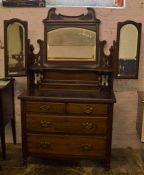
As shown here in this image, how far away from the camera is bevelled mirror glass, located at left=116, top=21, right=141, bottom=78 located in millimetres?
2812

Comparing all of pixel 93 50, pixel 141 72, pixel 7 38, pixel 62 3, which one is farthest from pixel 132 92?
pixel 7 38

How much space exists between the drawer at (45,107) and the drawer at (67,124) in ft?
0.16

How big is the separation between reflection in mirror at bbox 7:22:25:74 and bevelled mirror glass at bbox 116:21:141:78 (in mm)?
960

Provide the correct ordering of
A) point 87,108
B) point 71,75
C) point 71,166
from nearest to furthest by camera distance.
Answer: point 87,108
point 71,166
point 71,75

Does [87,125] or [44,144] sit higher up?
[87,125]

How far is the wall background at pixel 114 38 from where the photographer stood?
111 inches

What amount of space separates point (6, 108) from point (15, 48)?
24.0 inches

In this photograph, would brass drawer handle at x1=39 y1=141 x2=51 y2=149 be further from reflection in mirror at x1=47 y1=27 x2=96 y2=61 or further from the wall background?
reflection in mirror at x1=47 y1=27 x2=96 y2=61

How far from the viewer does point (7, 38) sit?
113 inches

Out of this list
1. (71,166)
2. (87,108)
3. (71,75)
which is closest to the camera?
(87,108)

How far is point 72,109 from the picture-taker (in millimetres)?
2523

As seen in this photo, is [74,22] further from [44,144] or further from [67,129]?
[44,144]

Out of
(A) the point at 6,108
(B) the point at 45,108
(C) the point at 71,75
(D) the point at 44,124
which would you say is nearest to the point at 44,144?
(D) the point at 44,124

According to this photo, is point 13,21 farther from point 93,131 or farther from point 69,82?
point 93,131
